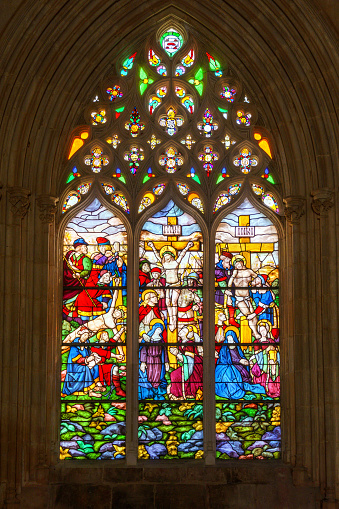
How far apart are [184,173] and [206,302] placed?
70.8 inches

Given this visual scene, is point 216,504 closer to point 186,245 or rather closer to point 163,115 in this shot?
point 186,245

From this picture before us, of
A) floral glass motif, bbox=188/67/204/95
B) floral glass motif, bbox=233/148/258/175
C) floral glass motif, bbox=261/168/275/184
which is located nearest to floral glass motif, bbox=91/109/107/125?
floral glass motif, bbox=188/67/204/95

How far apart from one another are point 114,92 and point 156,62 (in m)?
0.73

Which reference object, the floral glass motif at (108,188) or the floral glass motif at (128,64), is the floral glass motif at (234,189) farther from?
the floral glass motif at (128,64)

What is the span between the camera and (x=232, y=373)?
13977 millimetres

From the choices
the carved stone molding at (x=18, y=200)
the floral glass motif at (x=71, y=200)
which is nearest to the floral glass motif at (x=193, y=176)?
the floral glass motif at (x=71, y=200)

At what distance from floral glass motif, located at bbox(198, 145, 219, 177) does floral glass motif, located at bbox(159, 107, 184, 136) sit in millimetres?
493

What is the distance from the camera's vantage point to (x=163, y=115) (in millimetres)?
14875

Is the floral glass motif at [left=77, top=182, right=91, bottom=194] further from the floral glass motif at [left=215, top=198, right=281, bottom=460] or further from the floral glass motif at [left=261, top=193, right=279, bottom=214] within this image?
the floral glass motif at [left=261, top=193, right=279, bottom=214]

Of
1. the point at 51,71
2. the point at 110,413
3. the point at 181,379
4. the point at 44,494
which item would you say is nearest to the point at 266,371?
the point at 181,379

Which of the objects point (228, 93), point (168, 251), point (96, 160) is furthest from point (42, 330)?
point (228, 93)

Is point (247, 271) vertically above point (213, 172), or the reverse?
point (213, 172)

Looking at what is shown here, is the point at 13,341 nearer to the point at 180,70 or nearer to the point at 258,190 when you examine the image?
the point at 258,190

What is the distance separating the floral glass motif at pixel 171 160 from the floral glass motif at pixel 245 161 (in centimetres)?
75
